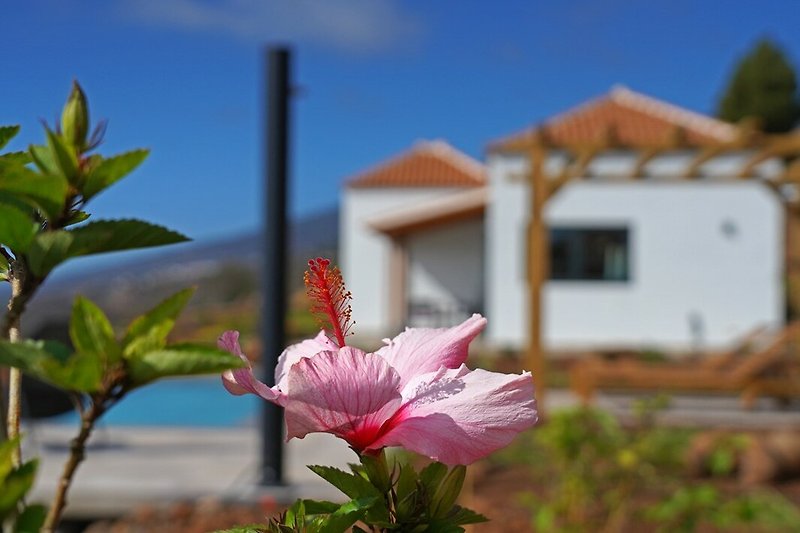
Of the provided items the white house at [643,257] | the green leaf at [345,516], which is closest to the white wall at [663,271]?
the white house at [643,257]

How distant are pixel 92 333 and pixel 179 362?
0.03m

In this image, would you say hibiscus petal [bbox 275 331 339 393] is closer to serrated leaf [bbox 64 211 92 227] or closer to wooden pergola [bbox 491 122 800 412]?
serrated leaf [bbox 64 211 92 227]

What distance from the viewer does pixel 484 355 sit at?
12.9 meters

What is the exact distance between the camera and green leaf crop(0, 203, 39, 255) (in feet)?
0.96

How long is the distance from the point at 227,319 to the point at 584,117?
8696mm

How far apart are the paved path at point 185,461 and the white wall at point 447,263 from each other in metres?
8.12

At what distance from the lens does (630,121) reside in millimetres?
16062

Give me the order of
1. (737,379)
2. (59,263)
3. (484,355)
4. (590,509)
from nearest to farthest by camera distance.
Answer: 1. (59,263)
2. (590,509)
3. (737,379)
4. (484,355)

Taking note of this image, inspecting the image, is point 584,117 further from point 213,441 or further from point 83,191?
point 83,191

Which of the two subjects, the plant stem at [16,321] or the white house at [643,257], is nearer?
the plant stem at [16,321]

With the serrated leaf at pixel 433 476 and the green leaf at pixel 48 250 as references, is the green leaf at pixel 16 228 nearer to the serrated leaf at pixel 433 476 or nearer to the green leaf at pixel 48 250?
the green leaf at pixel 48 250

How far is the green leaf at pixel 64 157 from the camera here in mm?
309

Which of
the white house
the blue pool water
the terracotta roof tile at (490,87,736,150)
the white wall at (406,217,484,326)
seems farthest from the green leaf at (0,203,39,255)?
the white wall at (406,217,484,326)

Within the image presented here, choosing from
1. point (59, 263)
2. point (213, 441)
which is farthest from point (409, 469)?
point (213, 441)
